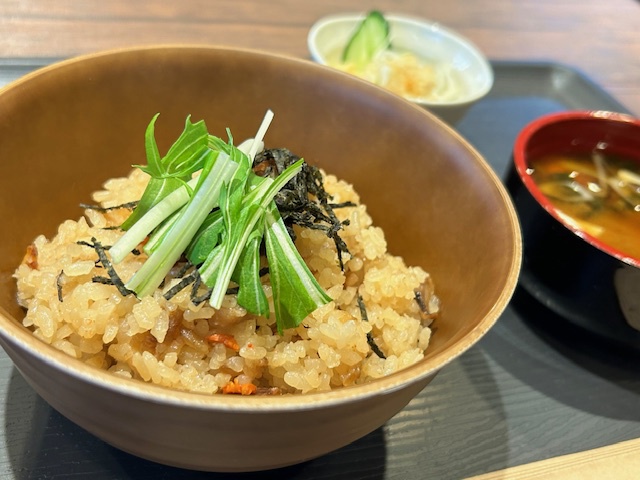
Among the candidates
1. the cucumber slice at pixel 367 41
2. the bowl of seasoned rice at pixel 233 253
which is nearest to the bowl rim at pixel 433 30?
the cucumber slice at pixel 367 41

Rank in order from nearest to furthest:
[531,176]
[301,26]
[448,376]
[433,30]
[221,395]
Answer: [221,395] < [448,376] < [531,176] < [433,30] < [301,26]

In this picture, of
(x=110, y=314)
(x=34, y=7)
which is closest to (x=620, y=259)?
(x=110, y=314)

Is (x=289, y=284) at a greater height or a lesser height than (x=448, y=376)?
greater

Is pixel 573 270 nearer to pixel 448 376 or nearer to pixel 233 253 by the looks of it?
pixel 448 376

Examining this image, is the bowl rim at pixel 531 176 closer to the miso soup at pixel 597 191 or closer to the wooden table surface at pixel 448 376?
the miso soup at pixel 597 191

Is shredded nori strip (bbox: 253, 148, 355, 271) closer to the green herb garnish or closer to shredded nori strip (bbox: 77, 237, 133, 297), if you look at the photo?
the green herb garnish

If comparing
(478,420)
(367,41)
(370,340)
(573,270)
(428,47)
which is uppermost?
(367,41)

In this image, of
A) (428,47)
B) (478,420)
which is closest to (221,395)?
(478,420)

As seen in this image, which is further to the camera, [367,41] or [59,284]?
[367,41]
